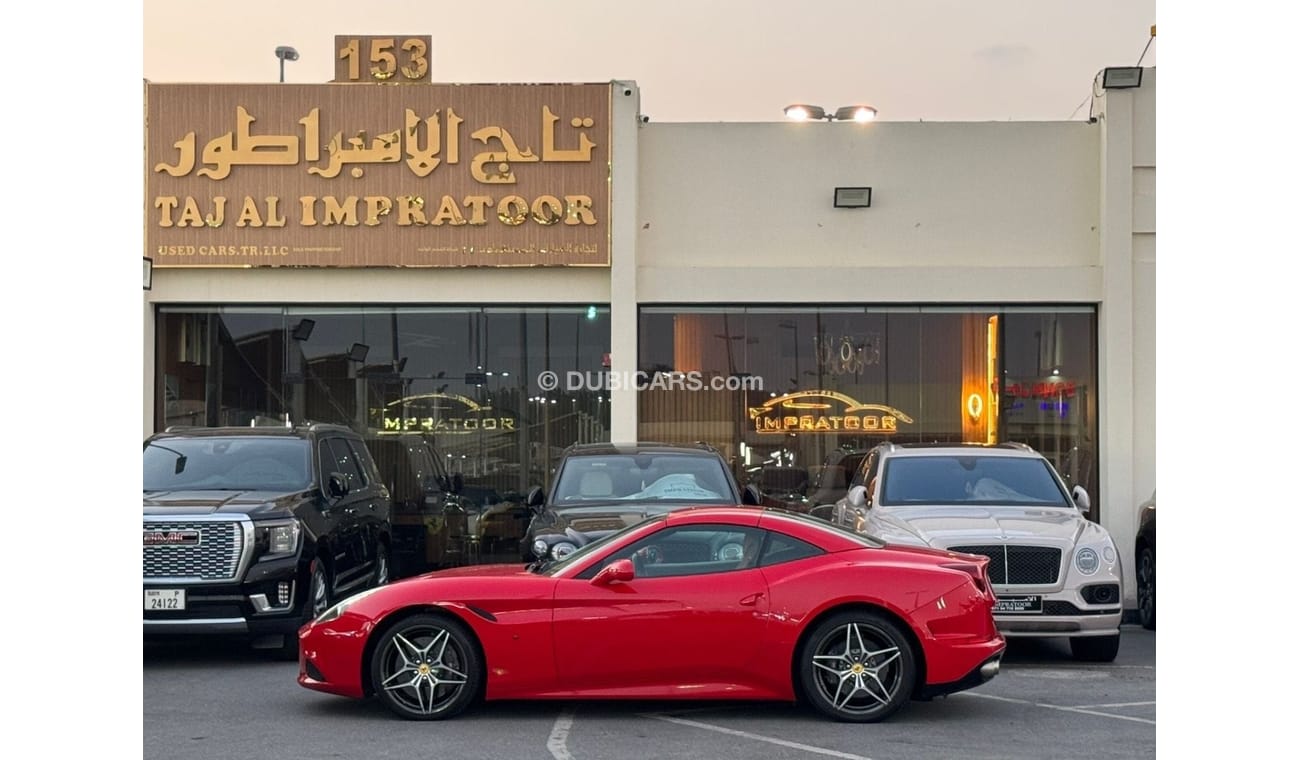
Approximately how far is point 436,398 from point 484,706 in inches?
385

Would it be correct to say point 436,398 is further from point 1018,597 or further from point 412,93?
point 1018,597

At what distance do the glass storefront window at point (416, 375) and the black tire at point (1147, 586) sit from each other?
678 centimetres

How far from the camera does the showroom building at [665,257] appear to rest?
1852 centimetres

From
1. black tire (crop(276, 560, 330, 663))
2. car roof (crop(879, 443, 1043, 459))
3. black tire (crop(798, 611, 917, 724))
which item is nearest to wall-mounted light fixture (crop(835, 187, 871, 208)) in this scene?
car roof (crop(879, 443, 1043, 459))

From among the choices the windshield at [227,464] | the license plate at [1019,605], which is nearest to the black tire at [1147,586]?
the license plate at [1019,605]

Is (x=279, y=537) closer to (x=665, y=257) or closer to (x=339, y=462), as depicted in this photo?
(x=339, y=462)

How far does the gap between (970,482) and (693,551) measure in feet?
17.4

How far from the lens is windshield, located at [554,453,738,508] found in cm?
1389

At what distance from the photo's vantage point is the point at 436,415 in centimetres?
1906

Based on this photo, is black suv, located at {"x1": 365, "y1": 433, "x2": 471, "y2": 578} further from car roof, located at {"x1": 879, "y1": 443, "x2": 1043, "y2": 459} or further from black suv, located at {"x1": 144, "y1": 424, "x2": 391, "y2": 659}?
car roof, located at {"x1": 879, "y1": 443, "x2": 1043, "y2": 459}

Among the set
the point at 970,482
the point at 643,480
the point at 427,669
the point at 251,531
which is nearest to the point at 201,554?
the point at 251,531

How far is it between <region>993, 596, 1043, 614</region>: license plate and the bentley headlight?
0.43 m
